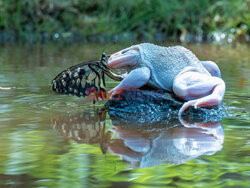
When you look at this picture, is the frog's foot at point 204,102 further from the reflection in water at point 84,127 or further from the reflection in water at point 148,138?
the reflection in water at point 84,127

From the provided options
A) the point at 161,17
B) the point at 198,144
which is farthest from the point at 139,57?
the point at 161,17

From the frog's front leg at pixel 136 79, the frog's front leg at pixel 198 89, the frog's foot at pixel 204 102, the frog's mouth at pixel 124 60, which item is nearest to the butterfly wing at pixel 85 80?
the frog's mouth at pixel 124 60

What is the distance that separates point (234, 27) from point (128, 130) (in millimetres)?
10497

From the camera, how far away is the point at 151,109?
3.58 meters

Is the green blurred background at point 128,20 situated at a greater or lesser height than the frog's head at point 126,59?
greater

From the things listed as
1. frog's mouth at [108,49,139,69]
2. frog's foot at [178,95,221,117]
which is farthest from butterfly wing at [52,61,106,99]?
frog's foot at [178,95,221,117]

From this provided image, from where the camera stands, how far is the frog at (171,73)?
3.44m

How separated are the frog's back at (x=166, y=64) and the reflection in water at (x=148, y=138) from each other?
48 centimetres

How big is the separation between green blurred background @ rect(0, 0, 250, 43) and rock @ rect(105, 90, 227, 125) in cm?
831

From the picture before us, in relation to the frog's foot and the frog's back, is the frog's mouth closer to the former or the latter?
the frog's back

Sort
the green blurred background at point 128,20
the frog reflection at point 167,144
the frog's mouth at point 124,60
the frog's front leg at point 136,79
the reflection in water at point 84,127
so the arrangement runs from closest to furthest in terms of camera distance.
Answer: the frog reflection at point 167,144 < the reflection in water at point 84,127 < the frog's front leg at point 136,79 < the frog's mouth at point 124,60 < the green blurred background at point 128,20

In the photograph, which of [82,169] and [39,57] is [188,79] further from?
[39,57]

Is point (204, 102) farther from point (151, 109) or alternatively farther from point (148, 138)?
point (148, 138)

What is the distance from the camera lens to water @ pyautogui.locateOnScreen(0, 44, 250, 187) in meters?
2.12
